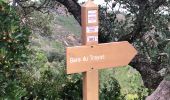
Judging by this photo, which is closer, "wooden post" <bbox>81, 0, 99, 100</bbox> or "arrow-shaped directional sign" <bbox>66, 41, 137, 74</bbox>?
"arrow-shaped directional sign" <bbox>66, 41, 137, 74</bbox>

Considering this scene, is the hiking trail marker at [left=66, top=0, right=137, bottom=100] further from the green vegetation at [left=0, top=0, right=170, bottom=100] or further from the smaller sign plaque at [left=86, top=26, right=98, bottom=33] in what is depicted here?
the green vegetation at [left=0, top=0, right=170, bottom=100]

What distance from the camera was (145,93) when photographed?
6.29 metres

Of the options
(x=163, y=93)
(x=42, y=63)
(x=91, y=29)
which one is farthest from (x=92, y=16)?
(x=42, y=63)

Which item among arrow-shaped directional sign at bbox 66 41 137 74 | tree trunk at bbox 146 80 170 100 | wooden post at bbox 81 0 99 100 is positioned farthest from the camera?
tree trunk at bbox 146 80 170 100

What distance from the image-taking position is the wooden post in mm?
4086

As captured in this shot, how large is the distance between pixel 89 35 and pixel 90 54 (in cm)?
18

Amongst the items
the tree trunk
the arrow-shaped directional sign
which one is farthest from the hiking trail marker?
the tree trunk

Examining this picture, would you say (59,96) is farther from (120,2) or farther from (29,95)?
(120,2)

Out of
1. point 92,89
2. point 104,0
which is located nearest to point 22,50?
point 92,89

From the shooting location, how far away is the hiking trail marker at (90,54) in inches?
156

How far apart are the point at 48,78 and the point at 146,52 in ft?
4.64

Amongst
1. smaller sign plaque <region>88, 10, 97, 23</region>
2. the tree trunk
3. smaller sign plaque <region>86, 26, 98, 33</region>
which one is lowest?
the tree trunk

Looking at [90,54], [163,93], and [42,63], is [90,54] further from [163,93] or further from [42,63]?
[42,63]

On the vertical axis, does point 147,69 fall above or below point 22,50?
below
